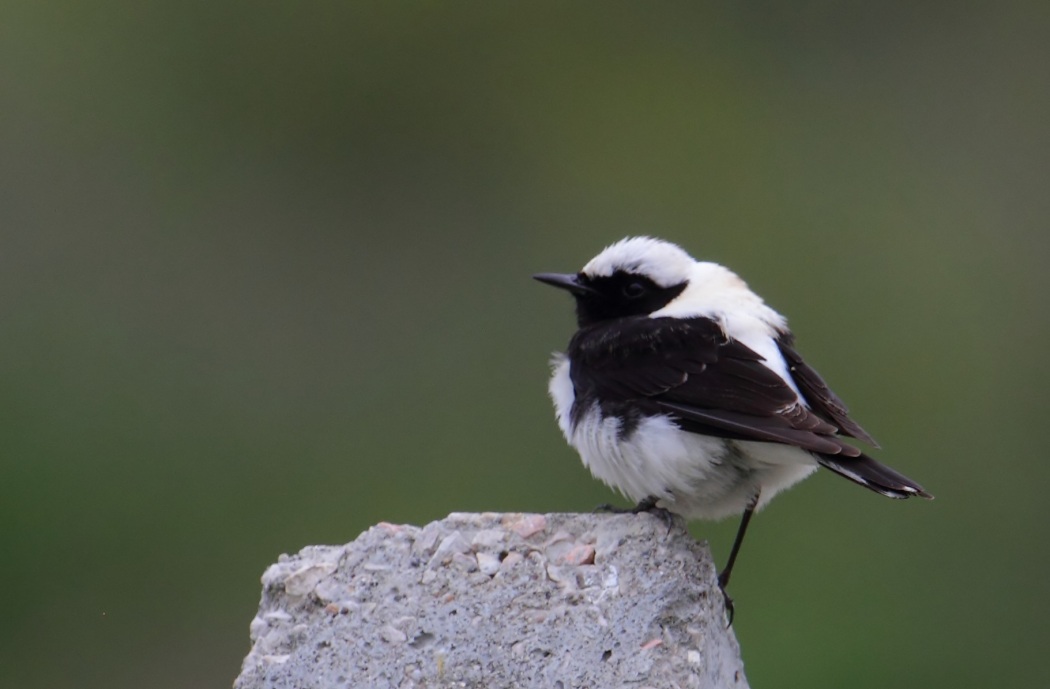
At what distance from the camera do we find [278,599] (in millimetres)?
4512

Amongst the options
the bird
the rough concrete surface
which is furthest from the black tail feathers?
the rough concrete surface

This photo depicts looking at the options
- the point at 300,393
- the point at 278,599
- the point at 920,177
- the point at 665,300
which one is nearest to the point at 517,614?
the point at 278,599

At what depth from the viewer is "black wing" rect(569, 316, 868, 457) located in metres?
4.82

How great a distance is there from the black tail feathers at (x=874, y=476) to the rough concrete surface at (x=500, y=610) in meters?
0.45

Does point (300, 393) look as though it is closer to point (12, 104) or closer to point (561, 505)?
point (561, 505)

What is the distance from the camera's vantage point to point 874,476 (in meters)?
4.59

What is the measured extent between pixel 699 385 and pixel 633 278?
0.95 m

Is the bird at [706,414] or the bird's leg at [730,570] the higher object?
the bird at [706,414]

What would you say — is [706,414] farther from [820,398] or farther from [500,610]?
[500,610]

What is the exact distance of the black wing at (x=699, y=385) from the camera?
4824mm

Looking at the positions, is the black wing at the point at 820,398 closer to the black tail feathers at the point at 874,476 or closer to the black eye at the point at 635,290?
the black tail feathers at the point at 874,476

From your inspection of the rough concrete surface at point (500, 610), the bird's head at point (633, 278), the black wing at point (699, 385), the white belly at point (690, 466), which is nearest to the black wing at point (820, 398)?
the black wing at point (699, 385)

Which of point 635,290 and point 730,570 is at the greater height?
point 635,290

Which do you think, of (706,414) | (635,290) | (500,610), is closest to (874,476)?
(706,414)
